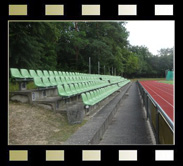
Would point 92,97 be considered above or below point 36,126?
above

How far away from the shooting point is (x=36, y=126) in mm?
3994

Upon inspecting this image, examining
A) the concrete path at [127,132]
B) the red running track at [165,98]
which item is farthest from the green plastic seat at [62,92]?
the red running track at [165,98]

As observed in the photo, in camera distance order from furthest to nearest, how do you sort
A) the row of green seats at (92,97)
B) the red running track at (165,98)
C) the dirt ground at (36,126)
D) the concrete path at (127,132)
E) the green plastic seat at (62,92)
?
the red running track at (165,98), the row of green seats at (92,97), the green plastic seat at (62,92), the concrete path at (127,132), the dirt ground at (36,126)

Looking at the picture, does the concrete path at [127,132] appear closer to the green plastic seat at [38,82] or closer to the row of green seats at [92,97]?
the row of green seats at [92,97]

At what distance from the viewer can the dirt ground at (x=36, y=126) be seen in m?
3.42

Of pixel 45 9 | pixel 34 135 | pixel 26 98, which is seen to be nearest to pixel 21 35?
pixel 26 98

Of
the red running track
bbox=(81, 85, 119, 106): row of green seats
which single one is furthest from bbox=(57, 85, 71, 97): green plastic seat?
the red running track

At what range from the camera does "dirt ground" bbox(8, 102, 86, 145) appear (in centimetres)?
342

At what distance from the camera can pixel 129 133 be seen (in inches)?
170

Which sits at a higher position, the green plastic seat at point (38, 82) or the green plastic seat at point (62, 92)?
the green plastic seat at point (38, 82)

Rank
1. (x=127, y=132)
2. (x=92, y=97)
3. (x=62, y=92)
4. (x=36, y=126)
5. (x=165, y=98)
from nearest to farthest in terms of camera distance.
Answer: (x=36, y=126)
(x=127, y=132)
(x=62, y=92)
(x=92, y=97)
(x=165, y=98)

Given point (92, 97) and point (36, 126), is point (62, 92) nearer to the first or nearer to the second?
point (92, 97)

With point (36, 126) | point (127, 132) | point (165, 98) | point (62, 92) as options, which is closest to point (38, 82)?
point (62, 92)

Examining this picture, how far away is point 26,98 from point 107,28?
11428 mm
